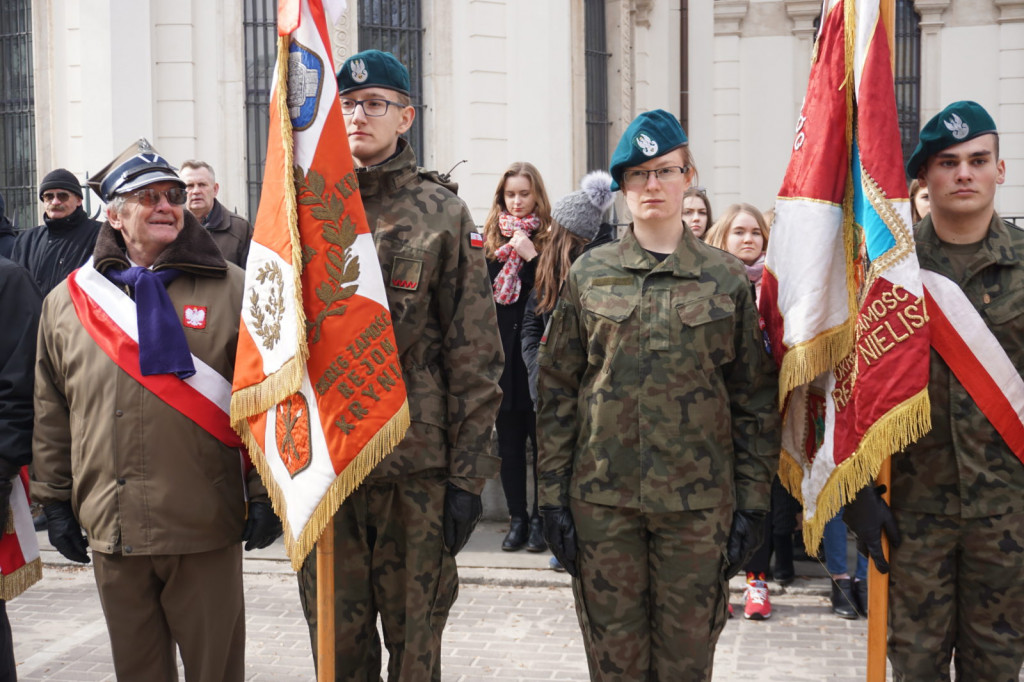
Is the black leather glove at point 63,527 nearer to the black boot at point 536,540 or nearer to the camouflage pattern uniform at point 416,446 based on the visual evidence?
the camouflage pattern uniform at point 416,446

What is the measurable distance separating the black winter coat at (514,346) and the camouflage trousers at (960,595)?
3381 millimetres

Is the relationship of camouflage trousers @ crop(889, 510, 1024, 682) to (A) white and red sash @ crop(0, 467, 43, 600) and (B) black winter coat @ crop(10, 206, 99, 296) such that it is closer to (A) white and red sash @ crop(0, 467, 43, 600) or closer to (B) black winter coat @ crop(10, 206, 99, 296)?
(A) white and red sash @ crop(0, 467, 43, 600)

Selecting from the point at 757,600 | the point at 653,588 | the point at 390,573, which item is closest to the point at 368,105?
the point at 390,573

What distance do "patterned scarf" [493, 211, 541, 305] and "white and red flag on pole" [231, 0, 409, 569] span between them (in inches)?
129

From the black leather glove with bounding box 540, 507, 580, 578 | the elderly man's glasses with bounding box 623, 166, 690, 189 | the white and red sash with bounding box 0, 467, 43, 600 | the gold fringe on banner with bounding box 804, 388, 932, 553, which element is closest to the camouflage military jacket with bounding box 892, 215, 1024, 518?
the gold fringe on banner with bounding box 804, 388, 932, 553

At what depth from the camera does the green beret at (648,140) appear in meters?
3.67

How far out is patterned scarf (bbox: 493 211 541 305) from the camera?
682cm

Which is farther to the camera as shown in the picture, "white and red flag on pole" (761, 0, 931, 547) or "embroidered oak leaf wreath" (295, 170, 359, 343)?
"white and red flag on pole" (761, 0, 931, 547)

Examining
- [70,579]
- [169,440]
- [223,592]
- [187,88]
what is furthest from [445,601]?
[187,88]

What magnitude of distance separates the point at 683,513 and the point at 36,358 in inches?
89.9

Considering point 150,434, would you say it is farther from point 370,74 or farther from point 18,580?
point 370,74

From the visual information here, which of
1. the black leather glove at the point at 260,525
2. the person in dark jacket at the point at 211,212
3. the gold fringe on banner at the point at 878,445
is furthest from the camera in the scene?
the person in dark jacket at the point at 211,212

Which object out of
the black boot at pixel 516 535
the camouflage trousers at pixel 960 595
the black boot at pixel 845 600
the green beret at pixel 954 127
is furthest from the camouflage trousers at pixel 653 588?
the black boot at pixel 516 535

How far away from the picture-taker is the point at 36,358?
13.3 ft
